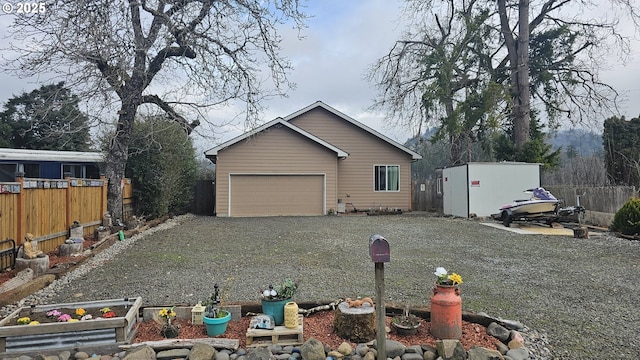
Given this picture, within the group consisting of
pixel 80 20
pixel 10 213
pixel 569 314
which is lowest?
pixel 569 314

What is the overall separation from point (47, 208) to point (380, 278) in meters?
7.23

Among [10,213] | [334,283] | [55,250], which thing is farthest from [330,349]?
[55,250]

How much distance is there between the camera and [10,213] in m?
6.34

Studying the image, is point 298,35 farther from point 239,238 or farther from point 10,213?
point 10,213

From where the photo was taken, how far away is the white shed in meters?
15.6

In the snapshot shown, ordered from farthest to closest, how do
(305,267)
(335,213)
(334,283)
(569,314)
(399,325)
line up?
(335,213)
(305,267)
(334,283)
(569,314)
(399,325)

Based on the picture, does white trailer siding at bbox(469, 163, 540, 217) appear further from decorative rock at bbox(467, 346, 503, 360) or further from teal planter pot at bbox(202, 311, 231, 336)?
teal planter pot at bbox(202, 311, 231, 336)

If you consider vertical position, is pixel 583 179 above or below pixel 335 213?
above

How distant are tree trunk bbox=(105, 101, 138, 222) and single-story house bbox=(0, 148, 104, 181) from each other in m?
2.56

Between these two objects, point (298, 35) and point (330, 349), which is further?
point (298, 35)

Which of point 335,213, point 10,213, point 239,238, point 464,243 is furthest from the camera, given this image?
point 335,213

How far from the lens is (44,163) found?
1589 centimetres

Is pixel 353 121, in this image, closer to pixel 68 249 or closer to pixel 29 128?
pixel 68 249

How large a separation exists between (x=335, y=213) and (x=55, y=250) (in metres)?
12.0
